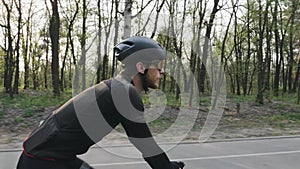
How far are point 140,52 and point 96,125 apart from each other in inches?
18.3

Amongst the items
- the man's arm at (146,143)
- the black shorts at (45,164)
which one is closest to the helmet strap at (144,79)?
the man's arm at (146,143)

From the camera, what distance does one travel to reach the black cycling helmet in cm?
182

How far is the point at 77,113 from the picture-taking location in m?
1.78

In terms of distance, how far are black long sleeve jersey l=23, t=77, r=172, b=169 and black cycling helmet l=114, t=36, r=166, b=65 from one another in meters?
0.14

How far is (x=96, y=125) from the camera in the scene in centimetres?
179

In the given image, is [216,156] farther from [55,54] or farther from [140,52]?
[55,54]

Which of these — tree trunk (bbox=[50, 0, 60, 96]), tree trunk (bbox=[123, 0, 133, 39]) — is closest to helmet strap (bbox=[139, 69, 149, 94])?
tree trunk (bbox=[123, 0, 133, 39])

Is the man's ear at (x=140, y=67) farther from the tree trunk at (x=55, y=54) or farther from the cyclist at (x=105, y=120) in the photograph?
the tree trunk at (x=55, y=54)

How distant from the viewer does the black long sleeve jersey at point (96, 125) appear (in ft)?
5.74

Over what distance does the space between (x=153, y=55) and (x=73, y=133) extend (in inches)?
23.4

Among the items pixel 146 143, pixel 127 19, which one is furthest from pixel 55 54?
pixel 146 143

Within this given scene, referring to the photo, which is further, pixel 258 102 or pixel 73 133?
pixel 258 102

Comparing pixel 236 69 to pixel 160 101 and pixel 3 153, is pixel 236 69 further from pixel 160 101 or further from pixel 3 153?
pixel 160 101

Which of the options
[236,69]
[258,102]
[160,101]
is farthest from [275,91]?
[160,101]
